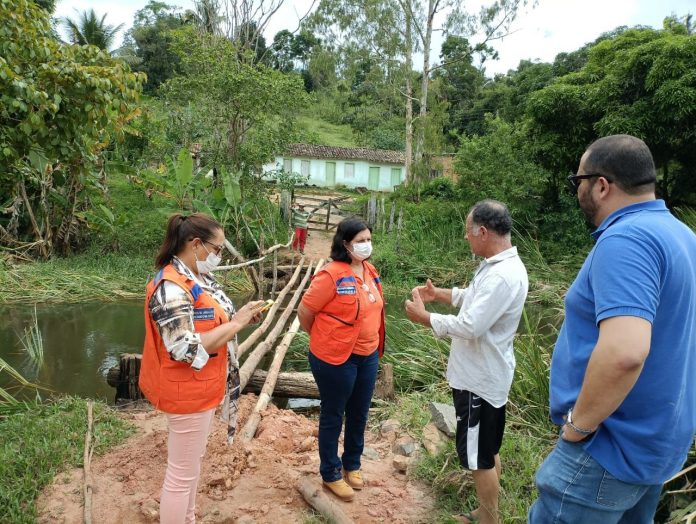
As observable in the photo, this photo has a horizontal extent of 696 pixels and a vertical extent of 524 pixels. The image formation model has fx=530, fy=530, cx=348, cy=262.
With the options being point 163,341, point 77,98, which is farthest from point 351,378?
point 77,98

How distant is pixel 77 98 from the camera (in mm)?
3822

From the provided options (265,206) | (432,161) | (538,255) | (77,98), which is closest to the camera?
(77,98)

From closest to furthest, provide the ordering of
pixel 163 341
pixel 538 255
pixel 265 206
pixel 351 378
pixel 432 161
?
pixel 163 341, pixel 351 378, pixel 538 255, pixel 265 206, pixel 432 161

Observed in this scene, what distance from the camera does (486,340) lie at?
2658 mm

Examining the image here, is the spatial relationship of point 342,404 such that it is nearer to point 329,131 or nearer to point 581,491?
point 581,491

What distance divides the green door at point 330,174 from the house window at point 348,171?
0.65 m

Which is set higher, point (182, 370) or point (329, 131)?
point (329, 131)

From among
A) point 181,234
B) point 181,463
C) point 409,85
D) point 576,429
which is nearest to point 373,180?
point 409,85

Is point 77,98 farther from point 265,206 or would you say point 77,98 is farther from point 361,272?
point 265,206

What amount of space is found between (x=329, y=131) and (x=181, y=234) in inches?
1502

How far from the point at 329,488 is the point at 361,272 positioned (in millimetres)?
1323

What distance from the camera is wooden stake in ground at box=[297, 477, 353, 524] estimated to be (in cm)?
293

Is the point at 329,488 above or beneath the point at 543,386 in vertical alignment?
beneath

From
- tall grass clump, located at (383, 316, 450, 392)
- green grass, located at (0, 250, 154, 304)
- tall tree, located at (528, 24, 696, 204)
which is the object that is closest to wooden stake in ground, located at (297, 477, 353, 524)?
tall grass clump, located at (383, 316, 450, 392)
